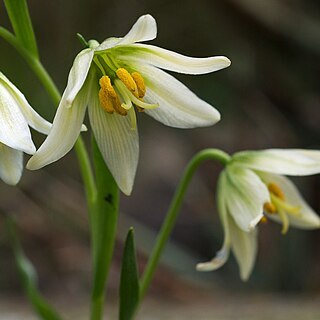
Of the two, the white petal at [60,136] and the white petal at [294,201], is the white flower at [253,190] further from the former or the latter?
the white petal at [60,136]

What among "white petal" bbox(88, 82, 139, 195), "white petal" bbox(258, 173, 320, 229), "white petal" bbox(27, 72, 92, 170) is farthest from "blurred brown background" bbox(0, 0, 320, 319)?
"white petal" bbox(27, 72, 92, 170)

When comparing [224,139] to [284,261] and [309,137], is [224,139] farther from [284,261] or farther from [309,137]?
[284,261]

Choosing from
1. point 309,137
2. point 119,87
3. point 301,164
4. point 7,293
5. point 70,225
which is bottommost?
point 7,293

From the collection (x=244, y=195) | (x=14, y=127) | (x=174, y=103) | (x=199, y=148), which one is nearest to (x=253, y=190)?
(x=244, y=195)

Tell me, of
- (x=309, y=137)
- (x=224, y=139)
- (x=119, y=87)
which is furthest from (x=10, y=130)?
(x=224, y=139)

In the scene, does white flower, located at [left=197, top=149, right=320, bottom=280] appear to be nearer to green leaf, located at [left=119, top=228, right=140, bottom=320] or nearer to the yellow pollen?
green leaf, located at [left=119, top=228, right=140, bottom=320]

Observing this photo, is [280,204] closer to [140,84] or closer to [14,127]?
[140,84]
